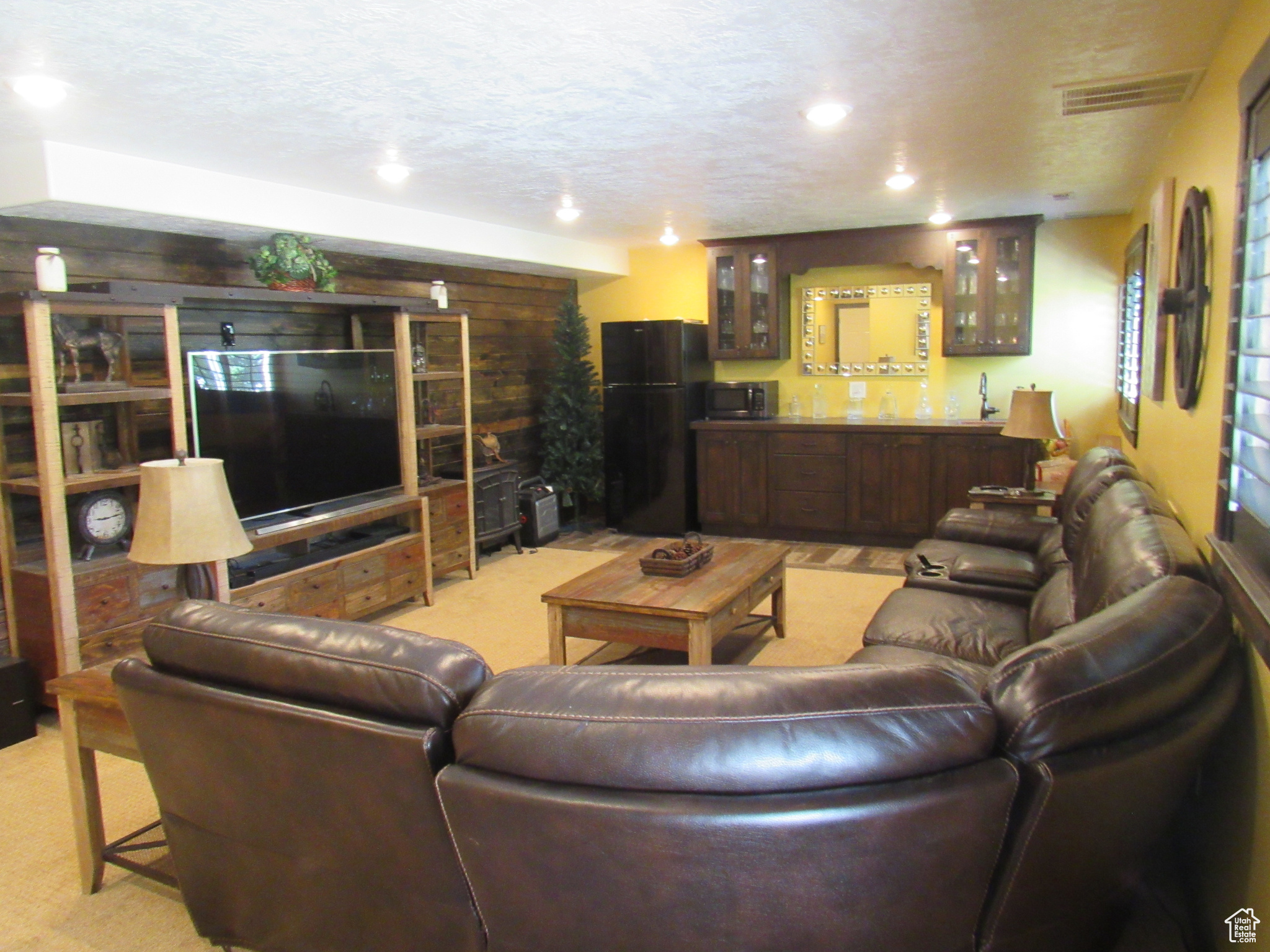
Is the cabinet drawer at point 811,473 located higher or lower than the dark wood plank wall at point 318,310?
lower

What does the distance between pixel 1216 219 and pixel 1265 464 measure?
3.58ft

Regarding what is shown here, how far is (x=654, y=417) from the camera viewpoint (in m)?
6.83

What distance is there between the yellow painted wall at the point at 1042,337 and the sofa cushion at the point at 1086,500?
2709 mm

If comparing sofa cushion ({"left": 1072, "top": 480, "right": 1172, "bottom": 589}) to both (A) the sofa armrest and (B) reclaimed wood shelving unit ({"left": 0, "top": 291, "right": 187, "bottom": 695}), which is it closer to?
(A) the sofa armrest

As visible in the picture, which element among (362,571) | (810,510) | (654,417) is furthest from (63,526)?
(810,510)

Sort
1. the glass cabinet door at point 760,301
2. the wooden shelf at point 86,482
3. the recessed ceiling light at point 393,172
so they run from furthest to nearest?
the glass cabinet door at point 760,301 < the recessed ceiling light at point 393,172 < the wooden shelf at point 86,482

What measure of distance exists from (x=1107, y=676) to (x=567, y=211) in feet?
14.5

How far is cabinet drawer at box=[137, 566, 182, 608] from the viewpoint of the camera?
3.63 meters

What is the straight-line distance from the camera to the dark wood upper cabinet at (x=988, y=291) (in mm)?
6008

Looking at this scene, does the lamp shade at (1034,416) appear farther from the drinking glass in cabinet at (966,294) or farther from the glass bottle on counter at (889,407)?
the glass bottle on counter at (889,407)

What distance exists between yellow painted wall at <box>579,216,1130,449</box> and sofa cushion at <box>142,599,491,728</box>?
5.66 metres

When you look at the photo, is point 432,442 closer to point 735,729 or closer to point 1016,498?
point 1016,498

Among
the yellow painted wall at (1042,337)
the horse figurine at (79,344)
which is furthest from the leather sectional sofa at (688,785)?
the yellow painted wall at (1042,337)

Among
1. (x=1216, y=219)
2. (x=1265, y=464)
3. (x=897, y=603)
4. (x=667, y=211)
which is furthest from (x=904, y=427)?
(x=1265, y=464)
